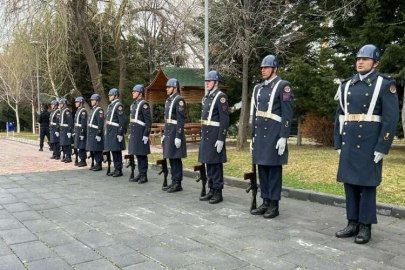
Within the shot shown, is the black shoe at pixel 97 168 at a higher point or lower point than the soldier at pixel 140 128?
lower

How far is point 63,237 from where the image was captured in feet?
15.9

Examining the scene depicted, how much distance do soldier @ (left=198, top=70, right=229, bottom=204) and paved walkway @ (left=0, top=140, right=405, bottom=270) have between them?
0.43 meters

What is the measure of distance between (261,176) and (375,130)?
6.01ft

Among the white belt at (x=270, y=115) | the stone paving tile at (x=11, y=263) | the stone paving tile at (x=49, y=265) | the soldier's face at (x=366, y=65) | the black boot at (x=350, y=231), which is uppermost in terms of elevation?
the soldier's face at (x=366, y=65)

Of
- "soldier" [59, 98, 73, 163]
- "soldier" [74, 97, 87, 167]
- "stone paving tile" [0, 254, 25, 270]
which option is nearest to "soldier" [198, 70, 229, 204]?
"stone paving tile" [0, 254, 25, 270]

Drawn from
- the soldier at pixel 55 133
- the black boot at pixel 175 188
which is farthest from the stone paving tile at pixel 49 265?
the soldier at pixel 55 133

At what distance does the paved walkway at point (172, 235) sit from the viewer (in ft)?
13.2

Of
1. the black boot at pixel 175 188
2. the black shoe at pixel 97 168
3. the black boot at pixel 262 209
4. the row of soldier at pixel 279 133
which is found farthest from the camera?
the black shoe at pixel 97 168

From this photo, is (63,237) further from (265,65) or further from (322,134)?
(322,134)

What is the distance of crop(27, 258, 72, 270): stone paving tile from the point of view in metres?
3.88

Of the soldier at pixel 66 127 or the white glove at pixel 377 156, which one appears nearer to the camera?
the white glove at pixel 377 156

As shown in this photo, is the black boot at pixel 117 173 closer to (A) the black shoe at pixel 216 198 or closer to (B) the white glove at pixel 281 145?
(A) the black shoe at pixel 216 198

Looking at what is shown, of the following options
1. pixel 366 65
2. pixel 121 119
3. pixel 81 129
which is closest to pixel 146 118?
pixel 121 119

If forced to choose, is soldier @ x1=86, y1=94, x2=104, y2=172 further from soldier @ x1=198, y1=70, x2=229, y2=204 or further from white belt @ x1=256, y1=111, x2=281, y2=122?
white belt @ x1=256, y1=111, x2=281, y2=122
